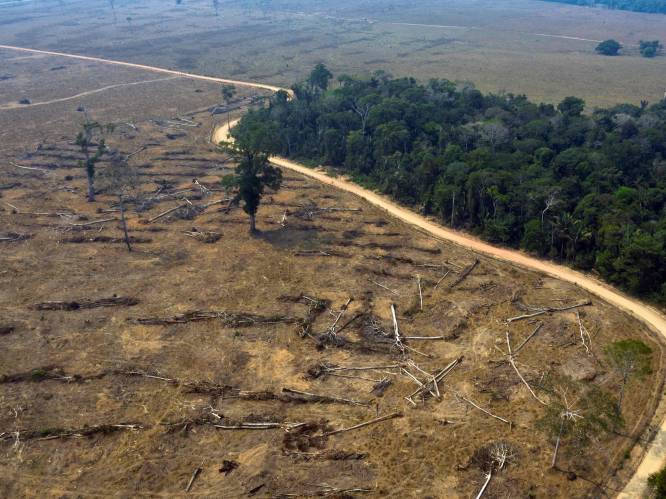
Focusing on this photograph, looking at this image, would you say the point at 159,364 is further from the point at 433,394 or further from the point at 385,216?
the point at 385,216

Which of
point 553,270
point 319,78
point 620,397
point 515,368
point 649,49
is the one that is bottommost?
point 553,270

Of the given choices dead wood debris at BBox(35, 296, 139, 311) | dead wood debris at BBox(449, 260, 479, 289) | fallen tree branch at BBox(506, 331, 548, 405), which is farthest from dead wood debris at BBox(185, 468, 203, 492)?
dead wood debris at BBox(449, 260, 479, 289)

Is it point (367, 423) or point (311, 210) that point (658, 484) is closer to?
point (367, 423)

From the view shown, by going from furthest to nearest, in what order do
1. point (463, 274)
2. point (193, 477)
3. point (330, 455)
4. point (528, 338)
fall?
point (463, 274)
point (528, 338)
point (330, 455)
point (193, 477)

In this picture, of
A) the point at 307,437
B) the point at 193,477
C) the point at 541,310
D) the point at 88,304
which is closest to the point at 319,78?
the point at 88,304

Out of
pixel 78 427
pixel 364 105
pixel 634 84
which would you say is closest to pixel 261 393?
pixel 78 427
